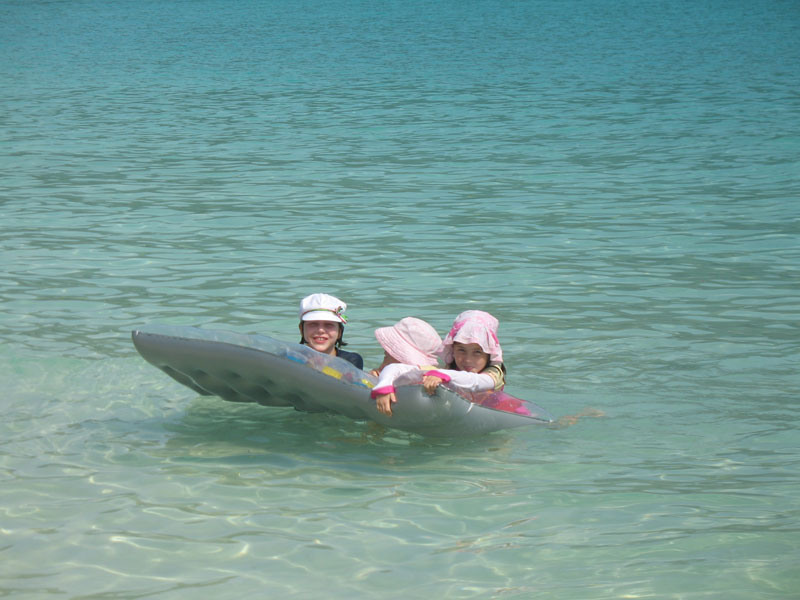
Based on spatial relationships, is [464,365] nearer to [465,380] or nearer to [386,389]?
[465,380]

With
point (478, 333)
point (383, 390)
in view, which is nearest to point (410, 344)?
point (478, 333)

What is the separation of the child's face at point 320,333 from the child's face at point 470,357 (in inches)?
28.8

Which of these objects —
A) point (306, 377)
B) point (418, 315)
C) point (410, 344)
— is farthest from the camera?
point (418, 315)

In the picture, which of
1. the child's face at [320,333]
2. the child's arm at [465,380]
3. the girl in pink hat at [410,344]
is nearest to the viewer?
the child's arm at [465,380]

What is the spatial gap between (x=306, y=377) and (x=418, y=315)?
2.74 metres

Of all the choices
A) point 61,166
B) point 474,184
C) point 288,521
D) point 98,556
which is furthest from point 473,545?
point 61,166

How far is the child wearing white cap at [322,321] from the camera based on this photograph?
5992 mm

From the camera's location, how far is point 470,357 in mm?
5750

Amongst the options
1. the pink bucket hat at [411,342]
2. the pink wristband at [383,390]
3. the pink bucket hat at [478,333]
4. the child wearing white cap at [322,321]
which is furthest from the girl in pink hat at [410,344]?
the pink wristband at [383,390]

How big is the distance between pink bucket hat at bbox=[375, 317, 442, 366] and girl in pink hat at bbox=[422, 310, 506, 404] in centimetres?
9

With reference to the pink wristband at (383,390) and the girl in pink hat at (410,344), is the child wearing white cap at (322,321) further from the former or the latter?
the pink wristband at (383,390)

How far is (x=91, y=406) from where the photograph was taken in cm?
642

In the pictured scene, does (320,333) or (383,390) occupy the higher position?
(320,333)

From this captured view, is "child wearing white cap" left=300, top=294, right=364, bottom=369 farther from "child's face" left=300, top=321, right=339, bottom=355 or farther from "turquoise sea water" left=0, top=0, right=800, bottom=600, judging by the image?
"turquoise sea water" left=0, top=0, right=800, bottom=600
